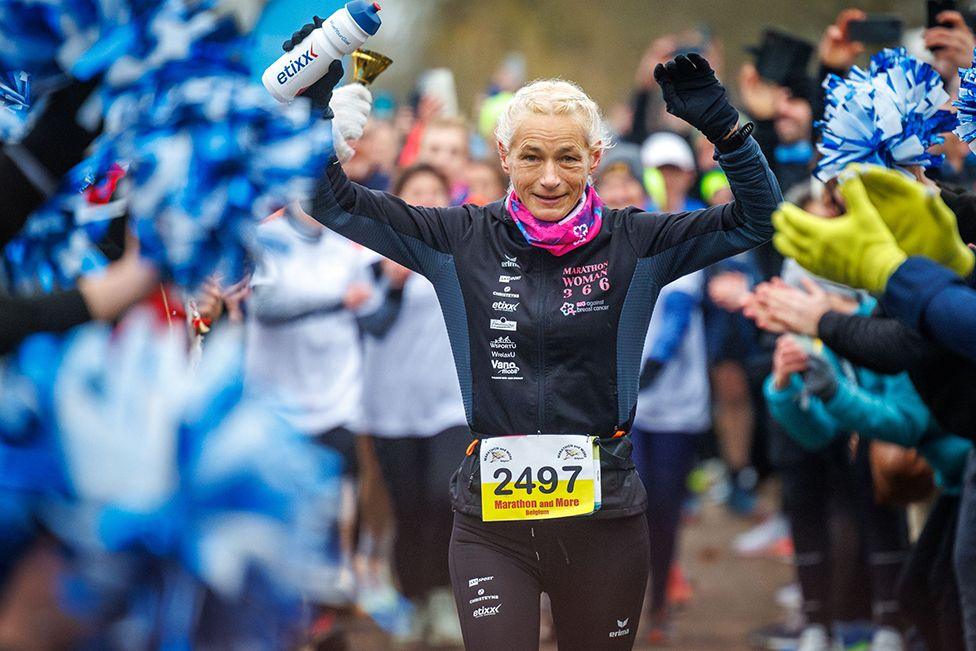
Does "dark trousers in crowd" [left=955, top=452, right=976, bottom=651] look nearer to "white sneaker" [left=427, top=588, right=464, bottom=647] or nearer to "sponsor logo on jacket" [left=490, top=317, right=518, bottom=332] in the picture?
"sponsor logo on jacket" [left=490, top=317, right=518, bottom=332]

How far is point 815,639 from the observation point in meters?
6.72

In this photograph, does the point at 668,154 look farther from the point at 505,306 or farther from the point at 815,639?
the point at 505,306

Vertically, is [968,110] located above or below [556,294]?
above

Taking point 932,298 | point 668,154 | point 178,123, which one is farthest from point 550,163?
point 668,154

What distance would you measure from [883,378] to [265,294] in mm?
2788

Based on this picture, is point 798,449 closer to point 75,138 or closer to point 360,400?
point 360,400

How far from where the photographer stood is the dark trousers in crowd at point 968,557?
4.38 m

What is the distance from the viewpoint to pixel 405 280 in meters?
7.28

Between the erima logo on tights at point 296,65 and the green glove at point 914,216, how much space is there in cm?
156

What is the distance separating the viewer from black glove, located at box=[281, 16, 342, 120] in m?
3.90

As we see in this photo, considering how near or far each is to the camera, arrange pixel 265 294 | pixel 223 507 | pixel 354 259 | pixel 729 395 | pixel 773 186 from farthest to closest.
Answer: pixel 729 395 → pixel 354 259 → pixel 265 294 → pixel 773 186 → pixel 223 507

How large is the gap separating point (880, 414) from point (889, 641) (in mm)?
1460

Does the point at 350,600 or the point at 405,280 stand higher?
the point at 405,280

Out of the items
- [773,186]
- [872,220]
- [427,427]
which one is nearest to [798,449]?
[427,427]
